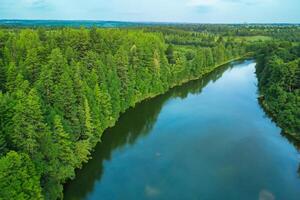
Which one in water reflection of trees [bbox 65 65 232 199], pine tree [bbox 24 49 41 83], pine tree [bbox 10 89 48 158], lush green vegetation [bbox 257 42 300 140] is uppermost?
pine tree [bbox 24 49 41 83]

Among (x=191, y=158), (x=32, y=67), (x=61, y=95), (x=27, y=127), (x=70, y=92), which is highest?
(x=32, y=67)

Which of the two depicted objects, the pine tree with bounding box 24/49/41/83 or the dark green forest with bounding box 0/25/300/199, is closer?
the dark green forest with bounding box 0/25/300/199

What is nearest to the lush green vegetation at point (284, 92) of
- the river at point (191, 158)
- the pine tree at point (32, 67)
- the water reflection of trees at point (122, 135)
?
the river at point (191, 158)

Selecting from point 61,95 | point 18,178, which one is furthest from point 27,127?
point 61,95

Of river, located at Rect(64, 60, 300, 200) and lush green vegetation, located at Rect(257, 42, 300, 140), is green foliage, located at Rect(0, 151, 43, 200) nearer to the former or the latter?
river, located at Rect(64, 60, 300, 200)

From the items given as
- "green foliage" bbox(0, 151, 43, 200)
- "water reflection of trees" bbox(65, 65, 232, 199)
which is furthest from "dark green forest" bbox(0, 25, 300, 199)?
"water reflection of trees" bbox(65, 65, 232, 199)

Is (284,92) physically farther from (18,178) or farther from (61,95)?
(18,178)

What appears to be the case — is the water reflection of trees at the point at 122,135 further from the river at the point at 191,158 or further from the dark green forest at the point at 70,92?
the dark green forest at the point at 70,92
